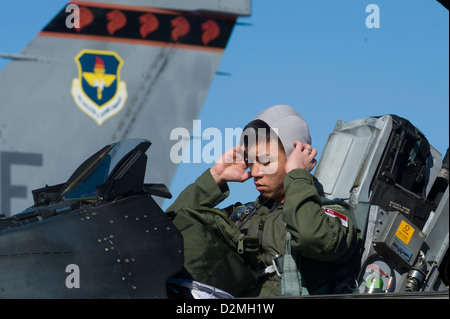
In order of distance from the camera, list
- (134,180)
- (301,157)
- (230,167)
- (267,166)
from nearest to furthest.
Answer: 1. (134,180)
2. (301,157)
3. (267,166)
4. (230,167)

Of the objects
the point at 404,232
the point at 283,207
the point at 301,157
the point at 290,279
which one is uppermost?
the point at 301,157

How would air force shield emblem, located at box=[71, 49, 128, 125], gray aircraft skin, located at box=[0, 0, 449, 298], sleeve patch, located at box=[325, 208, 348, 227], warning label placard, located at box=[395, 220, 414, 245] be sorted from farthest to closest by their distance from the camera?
air force shield emblem, located at box=[71, 49, 128, 125] < warning label placard, located at box=[395, 220, 414, 245] < sleeve patch, located at box=[325, 208, 348, 227] < gray aircraft skin, located at box=[0, 0, 449, 298]

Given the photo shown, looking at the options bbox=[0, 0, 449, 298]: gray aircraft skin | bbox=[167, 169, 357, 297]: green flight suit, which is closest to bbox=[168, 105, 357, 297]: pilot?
bbox=[167, 169, 357, 297]: green flight suit

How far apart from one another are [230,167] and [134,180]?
0.69m

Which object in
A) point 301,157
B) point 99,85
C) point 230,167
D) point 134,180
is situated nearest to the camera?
point 134,180

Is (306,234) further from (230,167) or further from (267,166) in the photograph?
(230,167)

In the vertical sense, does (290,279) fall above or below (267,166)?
below

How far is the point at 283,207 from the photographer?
2.12 m

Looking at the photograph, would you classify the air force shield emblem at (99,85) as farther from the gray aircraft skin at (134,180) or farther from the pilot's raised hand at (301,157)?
the pilot's raised hand at (301,157)

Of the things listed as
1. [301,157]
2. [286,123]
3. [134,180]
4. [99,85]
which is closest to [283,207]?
[301,157]

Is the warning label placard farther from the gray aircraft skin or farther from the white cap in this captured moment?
the white cap

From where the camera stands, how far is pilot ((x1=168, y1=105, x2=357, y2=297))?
2062 millimetres
